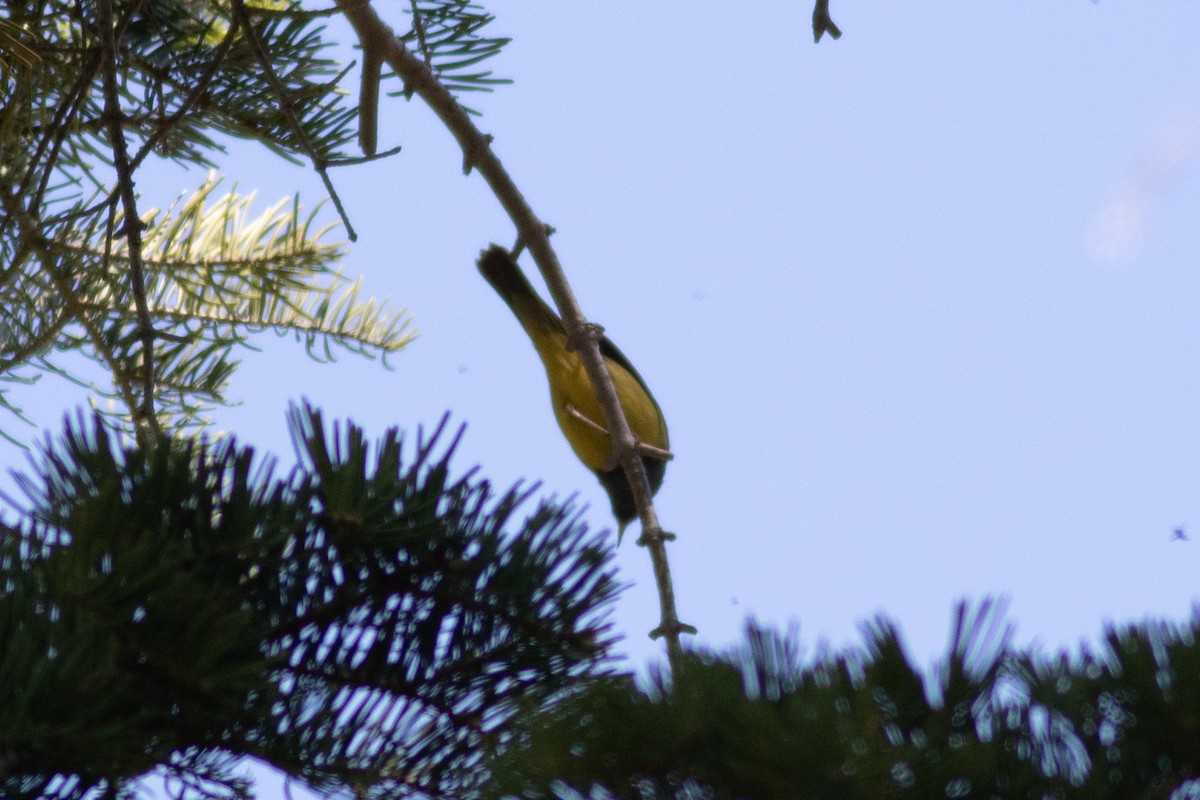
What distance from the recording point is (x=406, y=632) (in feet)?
2.82

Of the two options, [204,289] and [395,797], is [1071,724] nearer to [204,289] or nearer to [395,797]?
[395,797]

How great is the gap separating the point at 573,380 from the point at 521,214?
4.98ft

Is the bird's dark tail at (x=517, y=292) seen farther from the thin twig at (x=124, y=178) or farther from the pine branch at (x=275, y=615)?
the pine branch at (x=275, y=615)

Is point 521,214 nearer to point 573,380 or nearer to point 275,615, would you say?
point 275,615

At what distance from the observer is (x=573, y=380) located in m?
2.96

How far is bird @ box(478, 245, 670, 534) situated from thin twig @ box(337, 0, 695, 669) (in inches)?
50.2

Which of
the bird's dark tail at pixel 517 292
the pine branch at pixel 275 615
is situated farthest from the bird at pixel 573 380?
the pine branch at pixel 275 615

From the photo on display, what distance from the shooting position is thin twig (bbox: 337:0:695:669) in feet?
4.34

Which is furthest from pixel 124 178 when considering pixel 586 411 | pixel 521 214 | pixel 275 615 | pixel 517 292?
pixel 517 292

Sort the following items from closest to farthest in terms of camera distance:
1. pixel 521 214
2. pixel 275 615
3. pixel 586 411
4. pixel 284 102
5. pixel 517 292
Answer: pixel 275 615 < pixel 284 102 < pixel 521 214 < pixel 586 411 < pixel 517 292

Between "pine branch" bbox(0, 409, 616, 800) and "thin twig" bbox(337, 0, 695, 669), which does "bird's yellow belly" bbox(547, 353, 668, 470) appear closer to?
"thin twig" bbox(337, 0, 695, 669)

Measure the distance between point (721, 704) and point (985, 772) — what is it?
0.13 m

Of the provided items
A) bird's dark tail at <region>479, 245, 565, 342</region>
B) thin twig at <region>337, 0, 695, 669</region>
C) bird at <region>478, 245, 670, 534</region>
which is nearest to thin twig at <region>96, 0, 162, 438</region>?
thin twig at <region>337, 0, 695, 669</region>

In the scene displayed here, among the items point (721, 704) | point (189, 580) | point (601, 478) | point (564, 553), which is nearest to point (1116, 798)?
point (721, 704)
